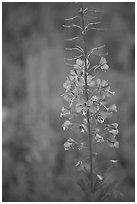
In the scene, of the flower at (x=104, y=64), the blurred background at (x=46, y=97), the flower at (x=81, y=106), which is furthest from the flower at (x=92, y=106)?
the blurred background at (x=46, y=97)

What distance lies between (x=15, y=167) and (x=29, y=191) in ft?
1.97

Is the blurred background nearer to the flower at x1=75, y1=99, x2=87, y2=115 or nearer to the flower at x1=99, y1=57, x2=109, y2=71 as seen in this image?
the flower at x1=75, y1=99, x2=87, y2=115

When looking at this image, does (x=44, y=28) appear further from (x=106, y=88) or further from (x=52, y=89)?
(x=106, y=88)

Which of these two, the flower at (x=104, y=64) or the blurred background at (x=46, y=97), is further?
the blurred background at (x=46, y=97)

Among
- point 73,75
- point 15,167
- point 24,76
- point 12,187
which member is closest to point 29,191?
point 12,187

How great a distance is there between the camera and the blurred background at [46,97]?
16.6ft

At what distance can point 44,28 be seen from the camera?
8.39m

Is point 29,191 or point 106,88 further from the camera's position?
point 29,191

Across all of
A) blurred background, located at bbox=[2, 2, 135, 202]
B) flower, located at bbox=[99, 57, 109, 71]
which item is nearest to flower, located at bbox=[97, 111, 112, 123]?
flower, located at bbox=[99, 57, 109, 71]

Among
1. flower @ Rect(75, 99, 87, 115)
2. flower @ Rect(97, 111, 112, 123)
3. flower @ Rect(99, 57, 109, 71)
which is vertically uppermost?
flower @ Rect(99, 57, 109, 71)

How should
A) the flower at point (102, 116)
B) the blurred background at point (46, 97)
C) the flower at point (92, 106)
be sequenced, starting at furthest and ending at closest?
the blurred background at point (46, 97)
the flower at point (102, 116)
the flower at point (92, 106)

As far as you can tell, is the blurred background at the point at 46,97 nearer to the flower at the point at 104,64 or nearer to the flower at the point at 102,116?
the flower at the point at 102,116

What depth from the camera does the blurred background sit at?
199 inches

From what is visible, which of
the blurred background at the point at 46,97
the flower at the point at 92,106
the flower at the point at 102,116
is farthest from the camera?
the blurred background at the point at 46,97
